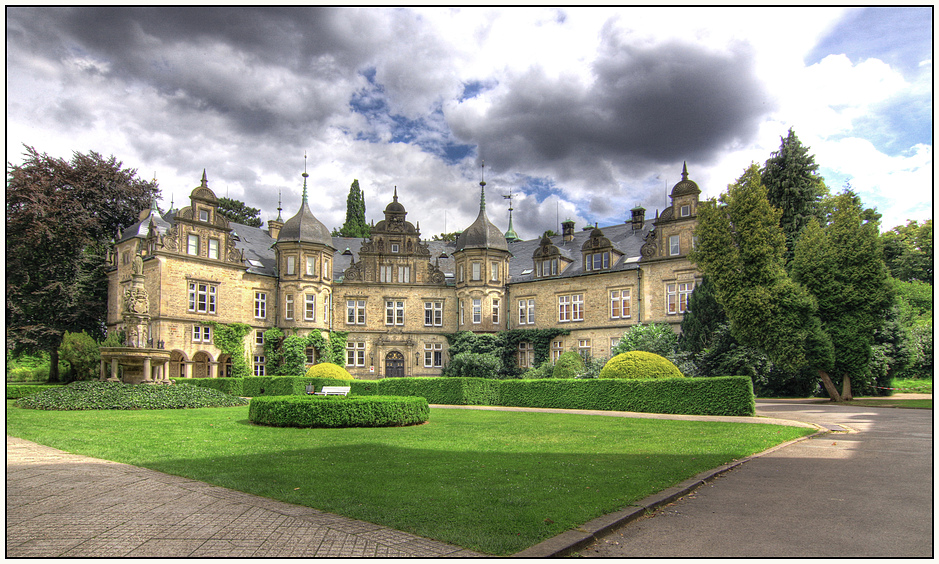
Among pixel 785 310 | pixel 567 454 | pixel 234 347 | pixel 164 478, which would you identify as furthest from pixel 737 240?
pixel 234 347

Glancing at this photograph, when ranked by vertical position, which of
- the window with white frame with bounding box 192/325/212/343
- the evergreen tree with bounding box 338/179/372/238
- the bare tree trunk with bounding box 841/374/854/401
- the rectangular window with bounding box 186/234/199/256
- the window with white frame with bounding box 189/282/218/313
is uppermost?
the evergreen tree with bounding box 338/179/372/238

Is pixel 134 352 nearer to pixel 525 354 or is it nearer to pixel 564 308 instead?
pixel 525 354

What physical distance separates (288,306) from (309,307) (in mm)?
1439

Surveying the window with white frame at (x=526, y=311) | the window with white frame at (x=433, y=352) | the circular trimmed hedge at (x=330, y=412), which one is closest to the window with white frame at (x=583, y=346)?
the window with white frame at (x=526, y=311)

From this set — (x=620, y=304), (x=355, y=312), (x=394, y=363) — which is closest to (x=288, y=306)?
(x=355, y=312)

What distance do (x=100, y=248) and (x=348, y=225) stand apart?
25444 millimetres

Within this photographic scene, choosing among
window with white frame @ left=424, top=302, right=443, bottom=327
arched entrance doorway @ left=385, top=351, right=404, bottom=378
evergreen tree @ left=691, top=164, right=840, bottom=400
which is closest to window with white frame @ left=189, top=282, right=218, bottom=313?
arched entrance doorway @ left=385, top=351, right=404, bottom=378

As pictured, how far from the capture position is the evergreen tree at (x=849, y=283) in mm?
28219

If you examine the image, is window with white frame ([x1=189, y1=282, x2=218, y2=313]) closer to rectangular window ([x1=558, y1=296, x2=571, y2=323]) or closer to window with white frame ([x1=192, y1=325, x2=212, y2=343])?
window with white frame ([x1=192, y1=325, x2=212, y2=343])

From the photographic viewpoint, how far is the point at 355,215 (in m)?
65.9

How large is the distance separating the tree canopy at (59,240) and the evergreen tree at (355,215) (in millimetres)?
22411

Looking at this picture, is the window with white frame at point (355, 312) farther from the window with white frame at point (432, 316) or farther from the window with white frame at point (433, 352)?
the window with white frame at point (433, 352)

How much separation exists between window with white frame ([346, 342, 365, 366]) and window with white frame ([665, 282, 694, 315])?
2177 cm

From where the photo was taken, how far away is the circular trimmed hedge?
1642 cm
